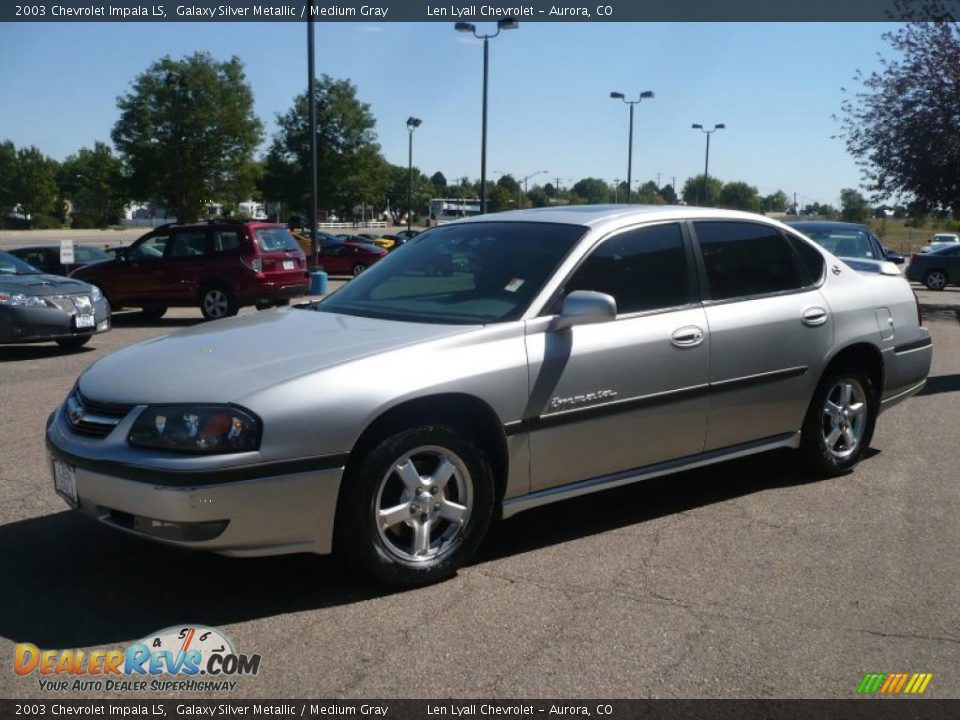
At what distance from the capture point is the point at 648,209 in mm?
5562

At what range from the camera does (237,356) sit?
169 inches

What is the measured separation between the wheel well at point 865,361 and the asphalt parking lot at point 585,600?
2.35ft

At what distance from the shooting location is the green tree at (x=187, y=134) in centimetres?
3850

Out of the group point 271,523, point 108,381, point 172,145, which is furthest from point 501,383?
point 172,145

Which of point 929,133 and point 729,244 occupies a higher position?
point 929,133

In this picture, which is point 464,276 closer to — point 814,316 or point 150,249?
point 814,316

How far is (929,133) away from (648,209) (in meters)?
22.5

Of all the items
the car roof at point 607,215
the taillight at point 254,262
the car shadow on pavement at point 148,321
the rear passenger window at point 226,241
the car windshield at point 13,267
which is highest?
the car roof at point 607,215

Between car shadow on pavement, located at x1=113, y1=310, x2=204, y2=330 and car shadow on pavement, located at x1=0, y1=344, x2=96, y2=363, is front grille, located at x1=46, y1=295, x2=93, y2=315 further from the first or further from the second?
car shadow on pavement, located at x1=113, y1=310, x2=204, y2=330

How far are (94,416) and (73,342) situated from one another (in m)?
9.27

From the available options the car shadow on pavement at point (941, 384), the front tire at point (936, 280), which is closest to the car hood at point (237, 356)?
the car shadow on pavement at point (941, 384)

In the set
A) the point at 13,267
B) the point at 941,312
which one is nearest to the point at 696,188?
the point at 941,312

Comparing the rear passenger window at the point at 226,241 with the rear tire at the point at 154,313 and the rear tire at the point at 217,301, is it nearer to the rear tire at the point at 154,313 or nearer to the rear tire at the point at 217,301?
the rear tire at the point at 217,301

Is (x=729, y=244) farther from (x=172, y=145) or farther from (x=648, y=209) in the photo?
(x=172, y=145)
